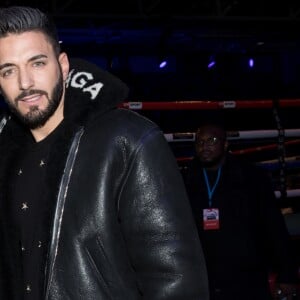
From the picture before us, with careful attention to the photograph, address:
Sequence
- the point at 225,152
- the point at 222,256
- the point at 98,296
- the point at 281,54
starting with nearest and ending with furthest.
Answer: the point at 98,296 < the point at 222,256 < the point at 225,152 < the point at 281,54

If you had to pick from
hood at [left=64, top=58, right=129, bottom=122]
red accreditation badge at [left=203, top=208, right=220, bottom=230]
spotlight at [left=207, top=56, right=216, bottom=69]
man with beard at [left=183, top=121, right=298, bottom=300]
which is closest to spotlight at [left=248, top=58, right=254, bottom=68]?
spotlight at [left=207, top=56, right=216, bottom=69]

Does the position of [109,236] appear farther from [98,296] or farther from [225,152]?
[225,152]

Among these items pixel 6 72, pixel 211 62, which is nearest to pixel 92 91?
pixel 6 72

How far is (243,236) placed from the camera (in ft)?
12.7

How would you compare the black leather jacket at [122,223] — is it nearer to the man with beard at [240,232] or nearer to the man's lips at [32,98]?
the man's lips at [32,98]

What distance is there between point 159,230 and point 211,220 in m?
2.25

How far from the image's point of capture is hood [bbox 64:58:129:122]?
186 centimetres

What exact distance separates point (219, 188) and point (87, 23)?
7.13 m

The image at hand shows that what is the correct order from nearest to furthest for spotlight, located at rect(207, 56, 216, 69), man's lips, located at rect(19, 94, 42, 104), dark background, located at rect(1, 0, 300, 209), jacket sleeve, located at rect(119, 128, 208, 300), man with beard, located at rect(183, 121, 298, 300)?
1. jacket sleeve, located at rect(119, 128, 208, 300)
2. man's lips, located at rect(19, 94, 42, 104)
3. man with beard, located at rect(183, 121, 298, 300)
4. dark background, located at rect(1, 0, 300, 209)
5. spotlight, located at rect(207, 56, 216, 69)

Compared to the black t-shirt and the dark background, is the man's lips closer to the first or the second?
the black t-shirt

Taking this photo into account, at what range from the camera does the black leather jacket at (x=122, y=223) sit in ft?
5.63

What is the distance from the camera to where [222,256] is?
3875 millimetres

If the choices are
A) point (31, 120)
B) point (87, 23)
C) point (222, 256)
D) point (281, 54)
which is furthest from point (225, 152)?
point (281, 54)

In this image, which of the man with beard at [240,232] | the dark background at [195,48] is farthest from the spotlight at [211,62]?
the man with beard at [240,232]
